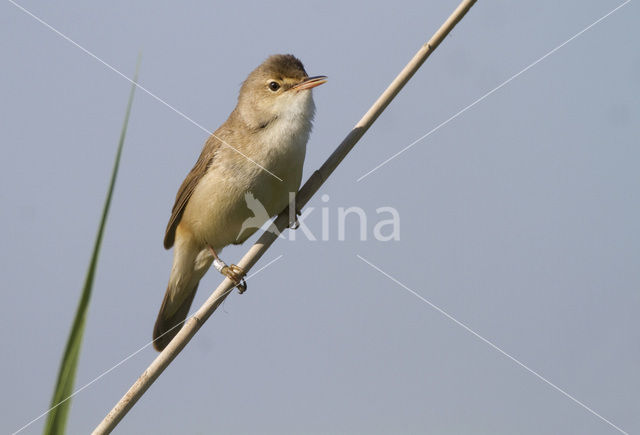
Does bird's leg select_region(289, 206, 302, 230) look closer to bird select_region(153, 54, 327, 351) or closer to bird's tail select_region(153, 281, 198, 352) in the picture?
bird select_region(153, 54, 327, 351)

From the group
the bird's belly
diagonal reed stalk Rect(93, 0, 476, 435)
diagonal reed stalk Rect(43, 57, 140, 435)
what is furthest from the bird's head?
diagonal reed stalk Rect(43, 57, 140, 435)

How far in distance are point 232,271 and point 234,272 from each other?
0.05 meters

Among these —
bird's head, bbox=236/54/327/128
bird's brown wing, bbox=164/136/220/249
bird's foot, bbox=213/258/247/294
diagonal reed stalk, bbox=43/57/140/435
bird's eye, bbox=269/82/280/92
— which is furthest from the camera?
bird's brown wing, bbox=164/136/220/249

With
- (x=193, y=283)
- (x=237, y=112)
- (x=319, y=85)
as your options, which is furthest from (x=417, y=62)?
(x=193, y=283)

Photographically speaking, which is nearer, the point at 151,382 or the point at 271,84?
the point at 151,382

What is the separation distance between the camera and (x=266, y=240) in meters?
2.73

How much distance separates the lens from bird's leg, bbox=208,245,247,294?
298cm

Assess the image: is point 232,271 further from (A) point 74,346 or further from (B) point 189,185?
(A) point 74,346

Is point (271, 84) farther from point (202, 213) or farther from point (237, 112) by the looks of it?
point (202, 213)

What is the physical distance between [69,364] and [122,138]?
0.63 meters

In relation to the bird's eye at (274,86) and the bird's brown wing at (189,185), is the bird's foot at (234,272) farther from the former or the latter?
the bird's eye at (274,86)

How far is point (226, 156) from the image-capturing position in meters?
3.46

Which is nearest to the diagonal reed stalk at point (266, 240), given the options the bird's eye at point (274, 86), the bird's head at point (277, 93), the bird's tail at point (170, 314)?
the bird's head at point (277, 93)

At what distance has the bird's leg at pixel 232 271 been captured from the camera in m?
2.98
